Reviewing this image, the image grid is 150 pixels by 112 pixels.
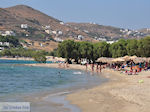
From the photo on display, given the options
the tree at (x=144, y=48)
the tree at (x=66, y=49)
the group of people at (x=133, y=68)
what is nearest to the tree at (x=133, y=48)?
the tree at (x=144, y=48)

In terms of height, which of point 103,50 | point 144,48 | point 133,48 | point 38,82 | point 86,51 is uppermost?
point 133,48

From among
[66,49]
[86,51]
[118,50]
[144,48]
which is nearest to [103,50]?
[86,51]

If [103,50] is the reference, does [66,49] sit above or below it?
above

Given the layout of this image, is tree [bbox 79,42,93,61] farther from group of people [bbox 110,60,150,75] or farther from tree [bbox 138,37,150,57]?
group of people [bbox 110,60,150,75]

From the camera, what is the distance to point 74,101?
15812 millimetres

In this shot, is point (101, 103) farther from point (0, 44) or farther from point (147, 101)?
point (0, 44)

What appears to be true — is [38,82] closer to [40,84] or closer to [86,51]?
[40,84]

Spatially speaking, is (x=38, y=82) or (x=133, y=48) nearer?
(x=38, y=82)

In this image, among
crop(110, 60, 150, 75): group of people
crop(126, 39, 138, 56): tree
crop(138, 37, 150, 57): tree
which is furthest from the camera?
crop(126, 39, 138, 56): tree

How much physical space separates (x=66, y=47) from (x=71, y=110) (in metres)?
62.3

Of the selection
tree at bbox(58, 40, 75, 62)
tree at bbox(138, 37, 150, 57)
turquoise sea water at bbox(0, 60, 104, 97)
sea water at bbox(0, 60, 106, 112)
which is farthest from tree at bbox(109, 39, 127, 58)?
sea water at bbox(0, 60, 106, 112)

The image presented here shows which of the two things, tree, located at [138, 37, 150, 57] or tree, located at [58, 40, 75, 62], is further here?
tree, located at [58, 40, 75, 62]

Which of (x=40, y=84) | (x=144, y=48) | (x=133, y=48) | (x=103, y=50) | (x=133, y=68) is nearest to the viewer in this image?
(x=40, y=84)

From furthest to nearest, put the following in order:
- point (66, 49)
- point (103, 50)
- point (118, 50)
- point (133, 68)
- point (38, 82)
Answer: point (66, 49) → point (103, 50) → point (118, 50) → point (133, 68) → point (38, 82)
